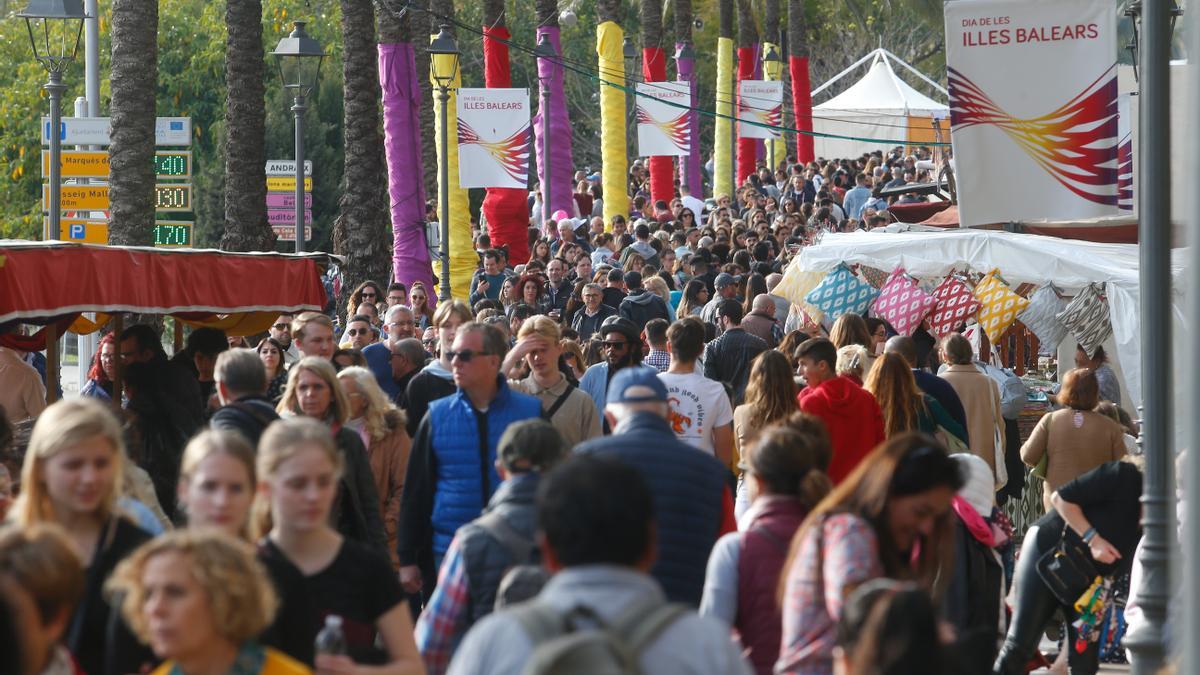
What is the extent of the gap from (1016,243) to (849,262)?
1.53m

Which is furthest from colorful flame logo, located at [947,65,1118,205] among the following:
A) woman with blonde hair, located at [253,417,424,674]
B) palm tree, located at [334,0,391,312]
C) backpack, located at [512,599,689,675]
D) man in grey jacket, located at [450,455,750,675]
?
palm tree, located at [334,0,391,312]

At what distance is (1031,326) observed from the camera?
15.5m

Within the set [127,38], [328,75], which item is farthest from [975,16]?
[328,75]

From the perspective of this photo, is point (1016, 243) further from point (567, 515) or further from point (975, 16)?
point (567, 515)

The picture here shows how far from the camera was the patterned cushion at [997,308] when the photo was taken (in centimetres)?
1534

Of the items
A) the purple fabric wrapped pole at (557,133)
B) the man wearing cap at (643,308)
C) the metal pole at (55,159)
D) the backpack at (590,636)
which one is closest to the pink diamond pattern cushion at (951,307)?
the man wearing cap at (643,308)

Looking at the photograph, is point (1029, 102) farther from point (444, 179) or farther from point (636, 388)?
point (444, 179)

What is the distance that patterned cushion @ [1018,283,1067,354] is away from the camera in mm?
15289

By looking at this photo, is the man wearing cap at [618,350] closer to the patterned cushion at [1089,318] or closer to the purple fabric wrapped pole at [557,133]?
the patterned cushion at [1089,318]

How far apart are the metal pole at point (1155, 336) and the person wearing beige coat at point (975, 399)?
4.56m

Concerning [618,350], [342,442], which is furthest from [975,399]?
[342,442]

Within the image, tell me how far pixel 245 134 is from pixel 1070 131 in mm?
10578

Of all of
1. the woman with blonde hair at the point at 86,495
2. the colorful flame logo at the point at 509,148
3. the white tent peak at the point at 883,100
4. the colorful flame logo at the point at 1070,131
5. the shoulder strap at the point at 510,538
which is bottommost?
→ the shoulder strap at the point at 510,538

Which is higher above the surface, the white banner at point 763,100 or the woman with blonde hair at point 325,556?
the white banner at point 763,100
